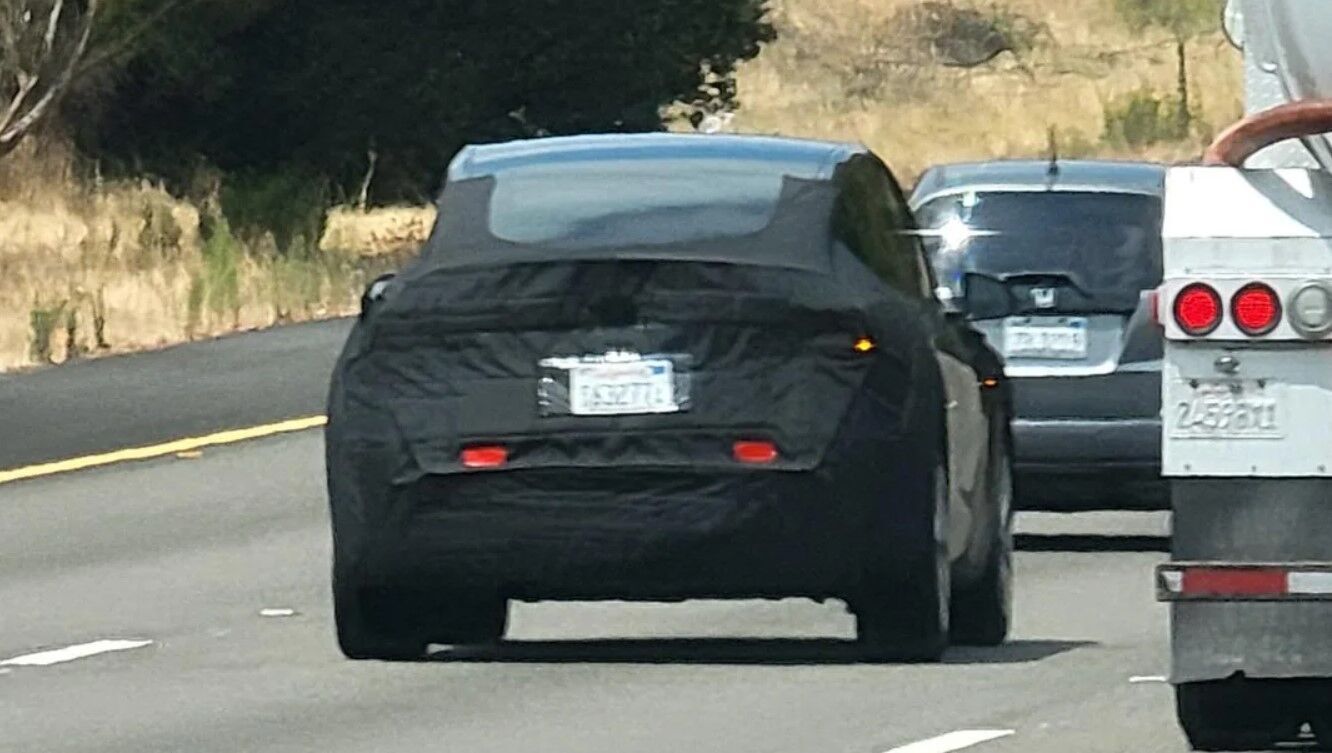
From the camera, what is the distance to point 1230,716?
10.9 meters

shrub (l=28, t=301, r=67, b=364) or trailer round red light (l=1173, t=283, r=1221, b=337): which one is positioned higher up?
trailer round red light (l=1173, t=283, r=1221, b=337)

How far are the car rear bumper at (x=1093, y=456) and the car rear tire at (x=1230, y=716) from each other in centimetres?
607

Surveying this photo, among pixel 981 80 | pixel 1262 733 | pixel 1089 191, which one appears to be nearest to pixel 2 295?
pixel 1089 191

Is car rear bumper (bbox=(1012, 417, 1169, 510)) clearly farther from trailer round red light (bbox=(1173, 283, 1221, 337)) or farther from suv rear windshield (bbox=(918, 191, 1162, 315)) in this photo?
trailer round red light (bbox=(1173, 283, 1221, 337))

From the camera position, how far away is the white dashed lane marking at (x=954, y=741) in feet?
36.8

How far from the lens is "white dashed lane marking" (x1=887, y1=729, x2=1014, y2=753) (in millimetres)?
11227

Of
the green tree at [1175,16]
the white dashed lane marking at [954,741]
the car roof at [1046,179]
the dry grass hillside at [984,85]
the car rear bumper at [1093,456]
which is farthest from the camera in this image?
the green tree at [1175,16]

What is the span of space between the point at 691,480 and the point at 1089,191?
5557 mm

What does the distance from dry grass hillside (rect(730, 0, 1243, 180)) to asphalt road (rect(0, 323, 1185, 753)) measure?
29653mm

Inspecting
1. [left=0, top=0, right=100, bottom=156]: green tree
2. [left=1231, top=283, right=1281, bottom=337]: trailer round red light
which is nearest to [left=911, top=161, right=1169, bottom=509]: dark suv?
[left=1231, top=283, right=1281, bottom=337]: trailer round red light

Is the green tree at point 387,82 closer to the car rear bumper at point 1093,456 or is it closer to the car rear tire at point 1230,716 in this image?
the car rear bumper at point 1093,456

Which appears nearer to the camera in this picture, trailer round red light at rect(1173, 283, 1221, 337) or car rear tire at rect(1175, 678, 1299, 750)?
trailer round red light at rect(1173, 283, 1221, 337)

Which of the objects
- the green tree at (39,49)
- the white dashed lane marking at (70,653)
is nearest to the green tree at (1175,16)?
the green tree at (39,49)

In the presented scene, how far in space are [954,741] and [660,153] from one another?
294 centimetres
